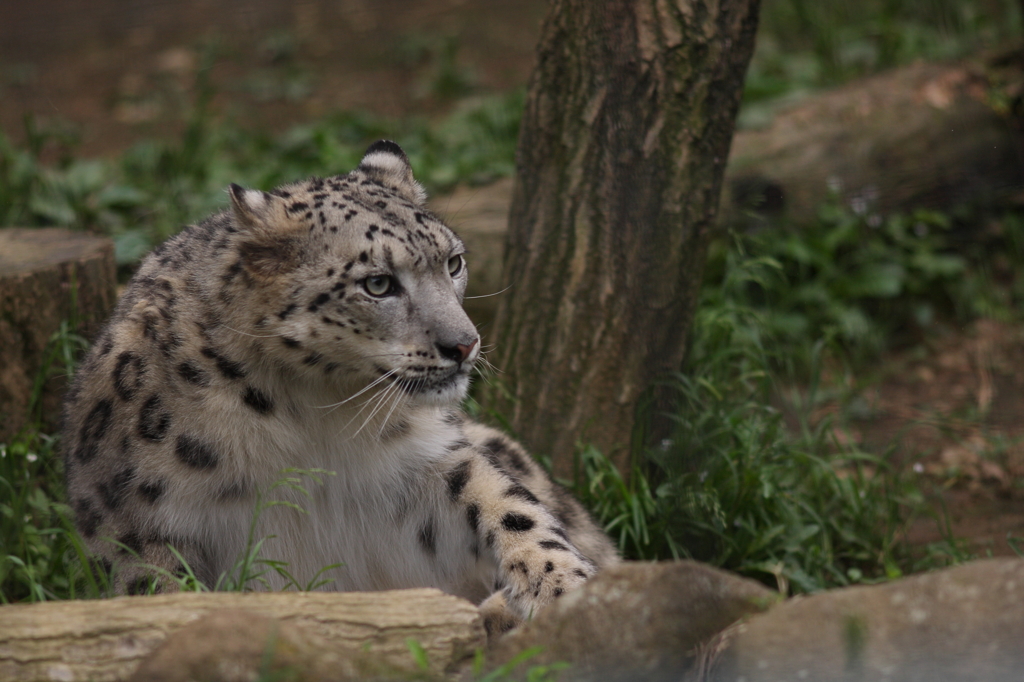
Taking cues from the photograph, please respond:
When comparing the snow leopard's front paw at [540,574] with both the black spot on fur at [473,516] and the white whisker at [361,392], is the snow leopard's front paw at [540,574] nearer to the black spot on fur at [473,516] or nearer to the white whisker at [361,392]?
the black spot on fur at [473,516]

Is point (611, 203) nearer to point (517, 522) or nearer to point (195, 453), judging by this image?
point (517, 522)

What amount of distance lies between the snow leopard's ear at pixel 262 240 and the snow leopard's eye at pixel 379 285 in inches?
10.6

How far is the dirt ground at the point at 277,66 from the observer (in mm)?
7664

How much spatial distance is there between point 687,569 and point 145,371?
2.11 metres

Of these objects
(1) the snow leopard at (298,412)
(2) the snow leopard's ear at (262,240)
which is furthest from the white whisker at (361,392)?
(2) the snow leopard's ear at (262,240)

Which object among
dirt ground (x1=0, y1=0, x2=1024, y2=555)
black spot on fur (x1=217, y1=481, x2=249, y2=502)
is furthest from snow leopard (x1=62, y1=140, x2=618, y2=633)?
dirt ground (x1=0, y1=0, x2=1024, y2=555)

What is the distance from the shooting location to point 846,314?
24.3ft

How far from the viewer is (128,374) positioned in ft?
12.4

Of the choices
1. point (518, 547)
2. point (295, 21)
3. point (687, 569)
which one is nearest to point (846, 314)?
point (518, 547)

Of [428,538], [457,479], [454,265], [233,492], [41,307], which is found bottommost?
[428,538]

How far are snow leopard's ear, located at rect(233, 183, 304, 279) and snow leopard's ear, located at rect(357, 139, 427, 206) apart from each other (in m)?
0.68

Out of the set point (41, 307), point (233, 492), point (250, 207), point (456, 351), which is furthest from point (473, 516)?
point (41, 307)

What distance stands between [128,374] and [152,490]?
17.7 inches

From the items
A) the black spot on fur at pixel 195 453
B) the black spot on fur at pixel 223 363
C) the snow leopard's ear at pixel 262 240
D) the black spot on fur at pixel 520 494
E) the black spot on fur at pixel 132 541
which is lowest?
the black spot on fur at pixel 520 494
